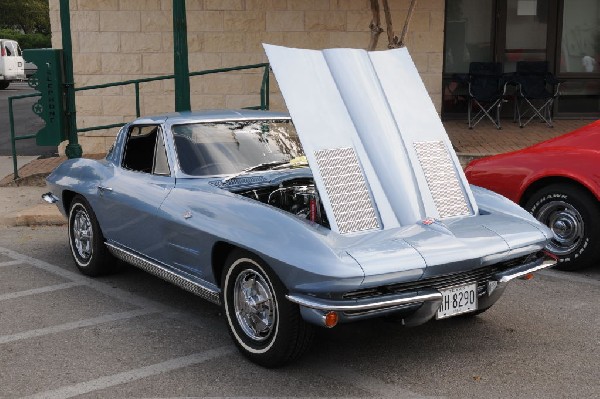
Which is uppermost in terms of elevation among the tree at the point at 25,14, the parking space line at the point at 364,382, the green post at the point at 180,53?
the tree at the point at 25,14

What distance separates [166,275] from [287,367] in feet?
4.15

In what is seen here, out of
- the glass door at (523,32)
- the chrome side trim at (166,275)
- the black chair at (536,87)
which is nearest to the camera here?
the chrome side trim at (166,275)

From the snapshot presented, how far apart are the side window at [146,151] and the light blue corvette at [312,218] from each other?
2cm

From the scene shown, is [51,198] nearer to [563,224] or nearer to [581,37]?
[563,224]

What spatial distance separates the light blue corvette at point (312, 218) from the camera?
4.11 m

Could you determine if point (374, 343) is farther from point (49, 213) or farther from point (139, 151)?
point (49, 213)

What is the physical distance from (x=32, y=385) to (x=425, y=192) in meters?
2.53

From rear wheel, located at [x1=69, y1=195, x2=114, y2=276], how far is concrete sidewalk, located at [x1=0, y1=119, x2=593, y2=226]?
7.07ft

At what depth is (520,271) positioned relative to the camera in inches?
180

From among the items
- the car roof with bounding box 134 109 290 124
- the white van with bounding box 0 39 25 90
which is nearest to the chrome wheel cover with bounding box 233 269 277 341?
the car roof with bounding box 134 109 290 124

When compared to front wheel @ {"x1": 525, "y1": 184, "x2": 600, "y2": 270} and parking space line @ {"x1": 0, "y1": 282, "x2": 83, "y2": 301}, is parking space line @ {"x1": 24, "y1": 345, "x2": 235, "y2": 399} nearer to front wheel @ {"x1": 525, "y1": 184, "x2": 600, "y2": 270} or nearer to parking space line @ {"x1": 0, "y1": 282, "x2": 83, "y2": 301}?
parking space line @ {"x1": 0, "y1": 282, "x2": 83, "y2": 301}

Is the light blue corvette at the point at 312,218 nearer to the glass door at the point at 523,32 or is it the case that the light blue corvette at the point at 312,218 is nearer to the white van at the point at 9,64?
the glass door at the point at 523,32

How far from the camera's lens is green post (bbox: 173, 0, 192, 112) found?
367 inches

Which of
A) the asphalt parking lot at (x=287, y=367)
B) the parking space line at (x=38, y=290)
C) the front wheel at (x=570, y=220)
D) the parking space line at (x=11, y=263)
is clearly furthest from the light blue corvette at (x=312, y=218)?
the parking space line at (x=11, y=263)
